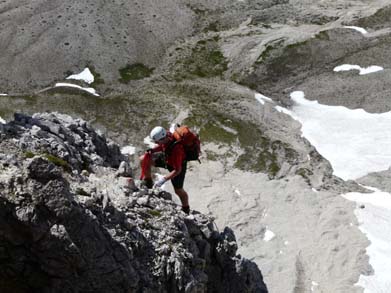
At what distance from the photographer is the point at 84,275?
17266mm

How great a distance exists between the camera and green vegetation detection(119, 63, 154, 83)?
53.7 meters

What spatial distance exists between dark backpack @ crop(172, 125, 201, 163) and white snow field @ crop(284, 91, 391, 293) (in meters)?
13.0

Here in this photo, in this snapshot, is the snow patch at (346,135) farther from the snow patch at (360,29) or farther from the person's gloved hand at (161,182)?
the person's gloved hand at (161,182)

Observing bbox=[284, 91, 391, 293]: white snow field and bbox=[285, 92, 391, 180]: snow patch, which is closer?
bbox=[284, 91, 391, 293]: white snow field

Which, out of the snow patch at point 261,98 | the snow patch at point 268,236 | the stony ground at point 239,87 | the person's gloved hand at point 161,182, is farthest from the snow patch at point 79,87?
the person's gloved hand at point 161,182

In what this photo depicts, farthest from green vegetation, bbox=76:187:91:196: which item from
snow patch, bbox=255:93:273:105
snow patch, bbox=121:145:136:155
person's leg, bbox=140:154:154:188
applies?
snow patch, bbox=255:93:273:105

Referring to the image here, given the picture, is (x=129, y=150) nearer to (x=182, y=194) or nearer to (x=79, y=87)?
(x=79, y=87)

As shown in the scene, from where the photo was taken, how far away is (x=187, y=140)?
2275 centimetres

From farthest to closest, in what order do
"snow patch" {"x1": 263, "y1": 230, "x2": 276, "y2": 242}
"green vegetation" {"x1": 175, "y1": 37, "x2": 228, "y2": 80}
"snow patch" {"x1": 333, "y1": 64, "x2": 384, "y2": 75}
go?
"green vegetation" {"x1": 175, "y1": 37, "x2": 228, "y2": 80}
"snow patch" {"x1": 333, "y1": 64, "x2": 384, "y2": 75}
"snow patch" {"x1": 263, "y1": 230, "x2": 276, "y2": 242}

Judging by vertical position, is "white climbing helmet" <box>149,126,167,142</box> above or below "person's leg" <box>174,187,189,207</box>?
above

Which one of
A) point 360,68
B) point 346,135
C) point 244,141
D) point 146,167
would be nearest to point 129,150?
point 244,141

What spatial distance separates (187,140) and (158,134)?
56.3 inches

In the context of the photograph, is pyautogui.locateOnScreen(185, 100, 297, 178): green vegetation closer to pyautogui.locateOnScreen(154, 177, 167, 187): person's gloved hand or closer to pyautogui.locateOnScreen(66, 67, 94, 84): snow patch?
pyautogui.locateOnScreen(66, 67, 94, 84): snow patch

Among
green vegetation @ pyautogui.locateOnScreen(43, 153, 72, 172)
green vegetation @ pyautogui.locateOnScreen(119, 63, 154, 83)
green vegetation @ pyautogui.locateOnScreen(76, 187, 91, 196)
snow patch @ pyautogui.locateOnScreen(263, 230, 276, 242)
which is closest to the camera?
green vegetation @ pyautogui.locateOnScreen(76, 187, 91, 196)
